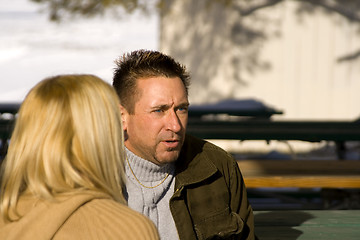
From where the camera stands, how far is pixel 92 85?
1.89 meters

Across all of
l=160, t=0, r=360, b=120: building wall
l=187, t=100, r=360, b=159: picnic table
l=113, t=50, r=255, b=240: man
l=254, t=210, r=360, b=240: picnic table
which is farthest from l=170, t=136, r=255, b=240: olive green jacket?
l=160, t=0, r=360, b=120: building wall

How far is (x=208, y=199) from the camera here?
3.06 m

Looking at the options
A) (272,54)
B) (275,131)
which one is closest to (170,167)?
(275,131)

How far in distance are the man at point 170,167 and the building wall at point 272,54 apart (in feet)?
28.7

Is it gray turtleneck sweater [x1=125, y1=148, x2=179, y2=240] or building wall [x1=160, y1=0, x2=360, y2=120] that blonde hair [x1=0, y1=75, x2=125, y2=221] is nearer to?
gray turtleneck sweater [x1=125, y1=148, x2=179, y2=240]

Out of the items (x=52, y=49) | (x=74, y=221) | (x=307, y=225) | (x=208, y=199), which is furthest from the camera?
(x=52, y=49)

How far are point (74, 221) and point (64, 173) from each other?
13 centimetres

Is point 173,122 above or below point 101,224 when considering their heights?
above

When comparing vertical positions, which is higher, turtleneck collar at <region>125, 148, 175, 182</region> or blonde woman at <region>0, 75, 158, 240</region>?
blonde woman at <region>0, 75, 158, 240</region>

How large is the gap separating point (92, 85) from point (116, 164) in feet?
0.76

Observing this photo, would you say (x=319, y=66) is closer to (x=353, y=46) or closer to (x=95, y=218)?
(x=353, y=46)

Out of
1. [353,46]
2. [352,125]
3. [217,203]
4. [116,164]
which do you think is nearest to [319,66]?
[353,46]

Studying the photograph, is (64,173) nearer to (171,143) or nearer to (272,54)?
(171,143)

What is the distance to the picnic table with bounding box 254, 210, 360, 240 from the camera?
3469mm
